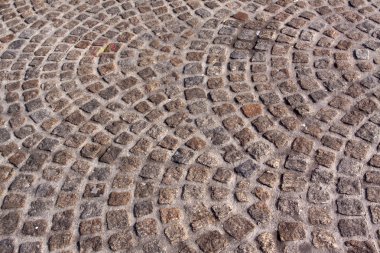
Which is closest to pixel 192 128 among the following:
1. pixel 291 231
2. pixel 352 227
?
pixel 291 231

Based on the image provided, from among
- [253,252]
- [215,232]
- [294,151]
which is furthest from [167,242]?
[294,151]

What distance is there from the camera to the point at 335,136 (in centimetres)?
392

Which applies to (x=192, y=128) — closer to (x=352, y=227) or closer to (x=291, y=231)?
(x=291, y=231)

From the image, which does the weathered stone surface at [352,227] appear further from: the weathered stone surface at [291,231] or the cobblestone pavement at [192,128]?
the weathered stone surface at [291,231]

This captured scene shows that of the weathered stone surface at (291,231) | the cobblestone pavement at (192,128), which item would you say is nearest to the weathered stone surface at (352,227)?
the cobblestone pavement at (192,128)

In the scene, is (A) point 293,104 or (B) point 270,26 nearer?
(A) point 293,104

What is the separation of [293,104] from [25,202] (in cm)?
236

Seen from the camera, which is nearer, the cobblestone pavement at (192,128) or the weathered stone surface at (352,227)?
the weathered stone surface at (352,227)

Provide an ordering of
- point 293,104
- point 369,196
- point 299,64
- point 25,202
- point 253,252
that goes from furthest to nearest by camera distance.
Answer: point 299,64
point 293,104
point 25,202
point 369,196
point 253,252

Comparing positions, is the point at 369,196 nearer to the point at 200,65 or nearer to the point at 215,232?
the point at 215,232

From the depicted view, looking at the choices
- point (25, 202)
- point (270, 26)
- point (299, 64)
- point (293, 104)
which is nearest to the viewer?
point (25, 202)

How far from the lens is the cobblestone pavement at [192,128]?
340 centimetres

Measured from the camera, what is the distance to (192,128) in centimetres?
414

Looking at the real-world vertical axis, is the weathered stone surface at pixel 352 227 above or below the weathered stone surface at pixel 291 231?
above
